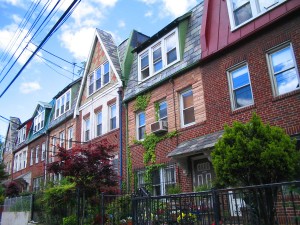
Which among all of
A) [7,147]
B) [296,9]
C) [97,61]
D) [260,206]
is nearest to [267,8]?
[296,9]

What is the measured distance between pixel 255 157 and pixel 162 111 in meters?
7.76

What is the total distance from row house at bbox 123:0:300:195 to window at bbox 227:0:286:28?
35 mm

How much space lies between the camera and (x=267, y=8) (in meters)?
10.7

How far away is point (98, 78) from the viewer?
1970 cm

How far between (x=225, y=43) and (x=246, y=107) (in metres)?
2.74

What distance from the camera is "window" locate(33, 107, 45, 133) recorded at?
28884 millimetres

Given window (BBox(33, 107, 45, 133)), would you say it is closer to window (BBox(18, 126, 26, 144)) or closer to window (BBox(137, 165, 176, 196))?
window (BBox(18, 126, 26, 144))

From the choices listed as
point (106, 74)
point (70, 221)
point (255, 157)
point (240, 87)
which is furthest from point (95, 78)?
point (255, 157)

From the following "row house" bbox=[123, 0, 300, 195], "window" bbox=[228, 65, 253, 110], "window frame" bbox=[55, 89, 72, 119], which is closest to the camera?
"row house" bbox=[123, 0, 300, 195]

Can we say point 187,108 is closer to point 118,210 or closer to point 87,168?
point 87,168

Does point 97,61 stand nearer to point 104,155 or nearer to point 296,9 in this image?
point 104,155

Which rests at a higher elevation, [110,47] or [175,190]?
[110,47]

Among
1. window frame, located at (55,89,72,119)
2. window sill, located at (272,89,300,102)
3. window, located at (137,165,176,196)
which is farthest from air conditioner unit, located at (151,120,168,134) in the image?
window frame, located at (55,89,72,119)

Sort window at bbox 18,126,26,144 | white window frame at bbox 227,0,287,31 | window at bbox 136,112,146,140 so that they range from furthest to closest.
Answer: window at bbox 18,126,26,144
window at bbox 136,112,146,140
white window frame at bbox 227,0,287,31
